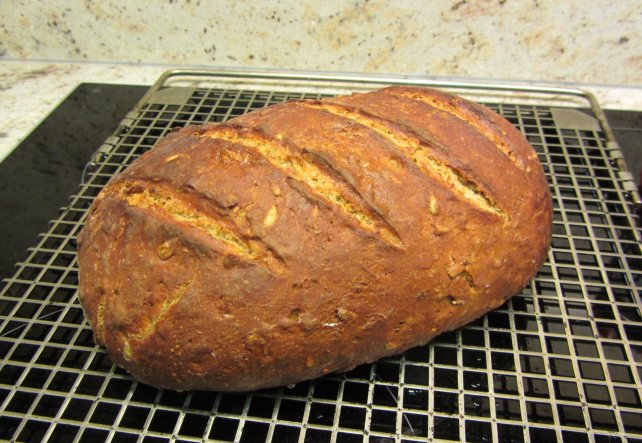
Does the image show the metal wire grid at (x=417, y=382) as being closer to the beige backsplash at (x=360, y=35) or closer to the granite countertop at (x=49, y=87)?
the granite countertop at (x=49, y=87)

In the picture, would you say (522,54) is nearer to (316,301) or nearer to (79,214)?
(316,301)

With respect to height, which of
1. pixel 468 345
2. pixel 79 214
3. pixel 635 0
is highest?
pixel 635 0

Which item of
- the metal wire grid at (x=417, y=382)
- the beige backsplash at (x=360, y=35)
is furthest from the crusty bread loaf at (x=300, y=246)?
the beige backsplash at (x=360, y=35)

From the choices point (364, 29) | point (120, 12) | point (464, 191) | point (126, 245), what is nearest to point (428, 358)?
point (464, 191)

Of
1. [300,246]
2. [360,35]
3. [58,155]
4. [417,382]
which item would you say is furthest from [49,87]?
[417,382]

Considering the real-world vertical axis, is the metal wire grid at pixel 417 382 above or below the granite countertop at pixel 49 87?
below

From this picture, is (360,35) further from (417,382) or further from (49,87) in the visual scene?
(417,382)

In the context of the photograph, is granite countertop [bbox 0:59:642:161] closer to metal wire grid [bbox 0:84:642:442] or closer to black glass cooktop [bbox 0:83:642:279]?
black glass cooktop [bbox 0:83:642:279]
